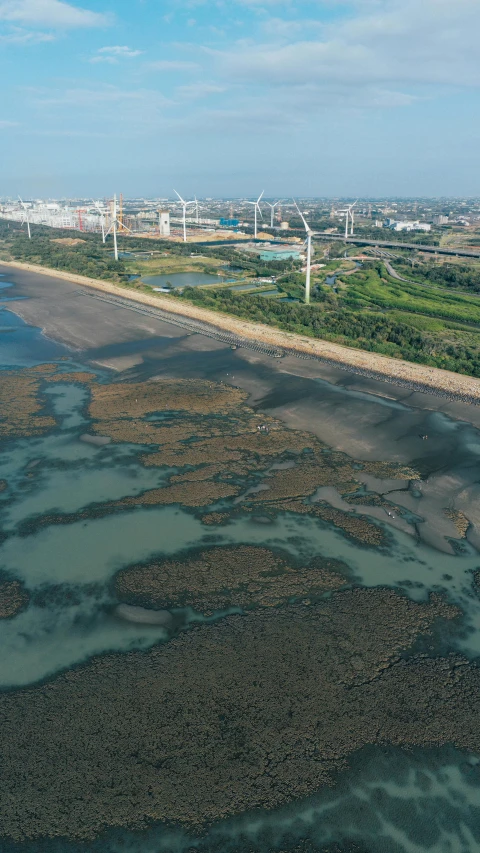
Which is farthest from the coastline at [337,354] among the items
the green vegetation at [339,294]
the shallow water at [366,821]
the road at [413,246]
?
the road at [413,246]

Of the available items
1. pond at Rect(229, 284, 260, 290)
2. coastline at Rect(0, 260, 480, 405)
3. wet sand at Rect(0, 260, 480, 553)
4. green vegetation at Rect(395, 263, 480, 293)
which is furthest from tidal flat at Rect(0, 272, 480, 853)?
green vegetation at Rect(395, 263, 480, 293)

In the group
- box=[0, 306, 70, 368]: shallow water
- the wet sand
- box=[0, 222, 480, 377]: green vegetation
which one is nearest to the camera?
the wet sand

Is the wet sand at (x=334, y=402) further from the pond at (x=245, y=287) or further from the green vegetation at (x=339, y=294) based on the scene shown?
the pond at (x=245, y=287)

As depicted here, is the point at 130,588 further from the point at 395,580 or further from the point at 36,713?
the point at 395,580

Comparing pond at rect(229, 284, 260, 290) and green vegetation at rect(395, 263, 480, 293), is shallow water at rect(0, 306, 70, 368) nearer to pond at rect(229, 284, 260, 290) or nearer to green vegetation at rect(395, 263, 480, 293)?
pond at rect(229, 284, 260, 290)

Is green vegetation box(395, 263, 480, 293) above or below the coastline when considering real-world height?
above

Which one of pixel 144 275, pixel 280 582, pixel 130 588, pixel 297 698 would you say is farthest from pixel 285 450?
pixel 144 275

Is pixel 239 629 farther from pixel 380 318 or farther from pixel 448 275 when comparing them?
pixel 448 275
